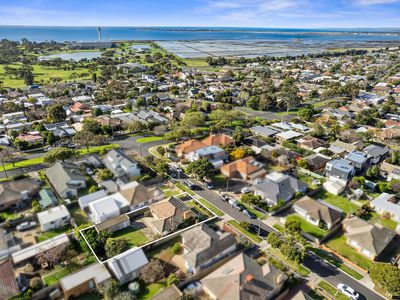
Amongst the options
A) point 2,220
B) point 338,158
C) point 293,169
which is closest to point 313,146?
point 338,158

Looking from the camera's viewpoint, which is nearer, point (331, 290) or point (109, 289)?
point (109, 289)

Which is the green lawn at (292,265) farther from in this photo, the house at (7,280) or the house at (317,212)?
the house at (7,280)

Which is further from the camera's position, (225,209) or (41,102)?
(41,102)

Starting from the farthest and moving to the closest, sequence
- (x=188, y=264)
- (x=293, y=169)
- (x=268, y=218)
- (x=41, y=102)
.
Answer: (x=41, y=102) < (x=293, y=169) < (x=268, y=218) < (x=188, y=264)

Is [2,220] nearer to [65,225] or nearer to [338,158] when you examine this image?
[65,225]

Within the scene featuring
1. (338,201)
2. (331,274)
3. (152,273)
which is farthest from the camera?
(338,201)

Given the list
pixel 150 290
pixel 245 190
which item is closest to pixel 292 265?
pixel 150 290

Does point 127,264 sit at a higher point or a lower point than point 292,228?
lower

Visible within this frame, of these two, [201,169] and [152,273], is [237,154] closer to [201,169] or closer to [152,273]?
[201,169]
